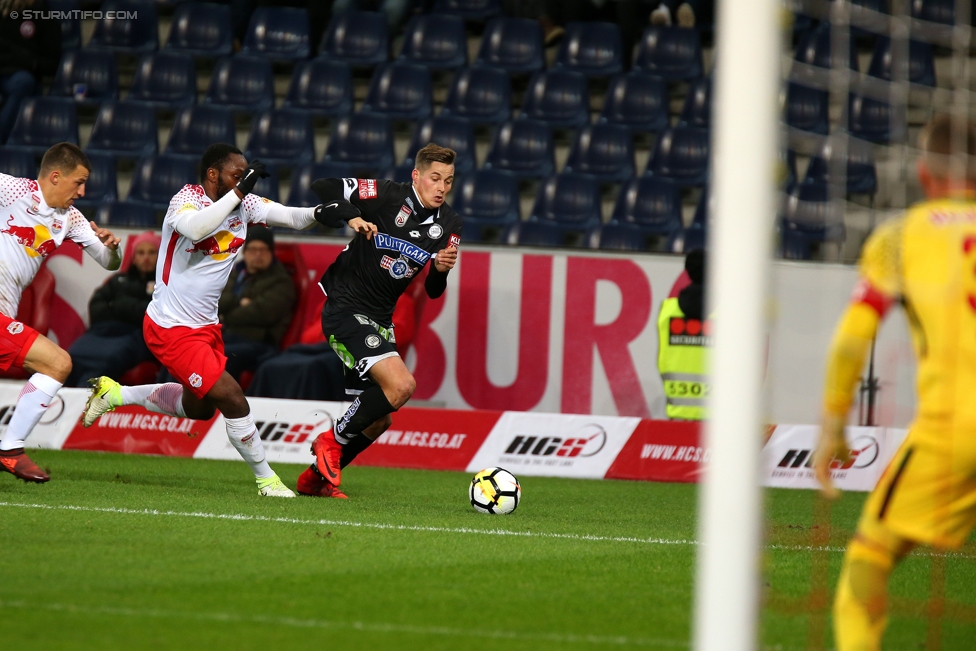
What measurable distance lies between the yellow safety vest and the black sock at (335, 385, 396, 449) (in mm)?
3513

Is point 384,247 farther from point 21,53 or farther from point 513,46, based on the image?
point 21,53

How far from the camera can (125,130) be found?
1441cm

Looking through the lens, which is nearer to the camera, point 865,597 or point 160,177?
point 865,597

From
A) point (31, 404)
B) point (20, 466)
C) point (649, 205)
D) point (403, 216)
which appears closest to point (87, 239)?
point (31, 404)

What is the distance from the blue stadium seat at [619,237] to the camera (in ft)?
42.5

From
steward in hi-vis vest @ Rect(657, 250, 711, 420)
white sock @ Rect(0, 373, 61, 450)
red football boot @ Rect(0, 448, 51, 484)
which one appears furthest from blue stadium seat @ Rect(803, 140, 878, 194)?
red football boot @ Rect(0, 448, 51, 484)

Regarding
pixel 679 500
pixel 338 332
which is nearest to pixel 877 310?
pixel 338 332

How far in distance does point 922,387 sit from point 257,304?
8.35 meters

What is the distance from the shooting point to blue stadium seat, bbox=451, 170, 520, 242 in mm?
13195

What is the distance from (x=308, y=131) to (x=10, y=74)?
11.7 feet

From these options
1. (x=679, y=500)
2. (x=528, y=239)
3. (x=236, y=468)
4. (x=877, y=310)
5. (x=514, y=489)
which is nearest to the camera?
(x=877, y=310)

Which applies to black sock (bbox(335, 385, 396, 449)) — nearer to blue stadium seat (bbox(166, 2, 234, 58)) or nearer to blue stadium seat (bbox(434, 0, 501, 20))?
blue stadium seat (bbox(166, 2, 234, 58))

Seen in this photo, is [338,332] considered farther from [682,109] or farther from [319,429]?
[682,109]

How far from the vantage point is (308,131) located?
14156 mm
